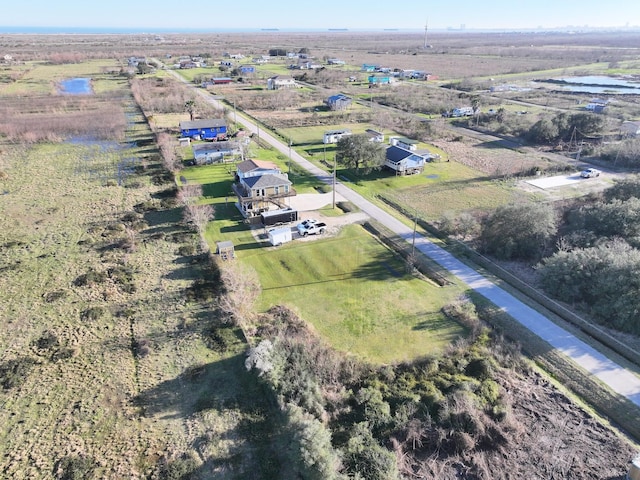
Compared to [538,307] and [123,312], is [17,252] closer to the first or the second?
[123,312]

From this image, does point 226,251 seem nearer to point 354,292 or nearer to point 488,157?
point 354,292

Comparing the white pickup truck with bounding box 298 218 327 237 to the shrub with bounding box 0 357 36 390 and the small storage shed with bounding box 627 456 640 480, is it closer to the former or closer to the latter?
the shrub with bounding box 0 357 36 390

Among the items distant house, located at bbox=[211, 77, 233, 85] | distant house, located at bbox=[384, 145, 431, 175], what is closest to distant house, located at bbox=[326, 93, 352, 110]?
distant house, located at bbox=[384, 145, 431, 175]

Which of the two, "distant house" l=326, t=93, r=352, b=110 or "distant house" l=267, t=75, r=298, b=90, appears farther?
"distant house" l=267, t=75, r=298, b=90

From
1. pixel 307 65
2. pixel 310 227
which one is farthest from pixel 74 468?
pixel 307 65

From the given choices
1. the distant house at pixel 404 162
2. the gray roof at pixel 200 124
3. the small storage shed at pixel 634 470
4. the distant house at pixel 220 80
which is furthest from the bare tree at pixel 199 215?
the distant house at pixel 220 80

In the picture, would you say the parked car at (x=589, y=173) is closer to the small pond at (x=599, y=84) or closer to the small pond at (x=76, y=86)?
the small pond at (x=599, y=84)
